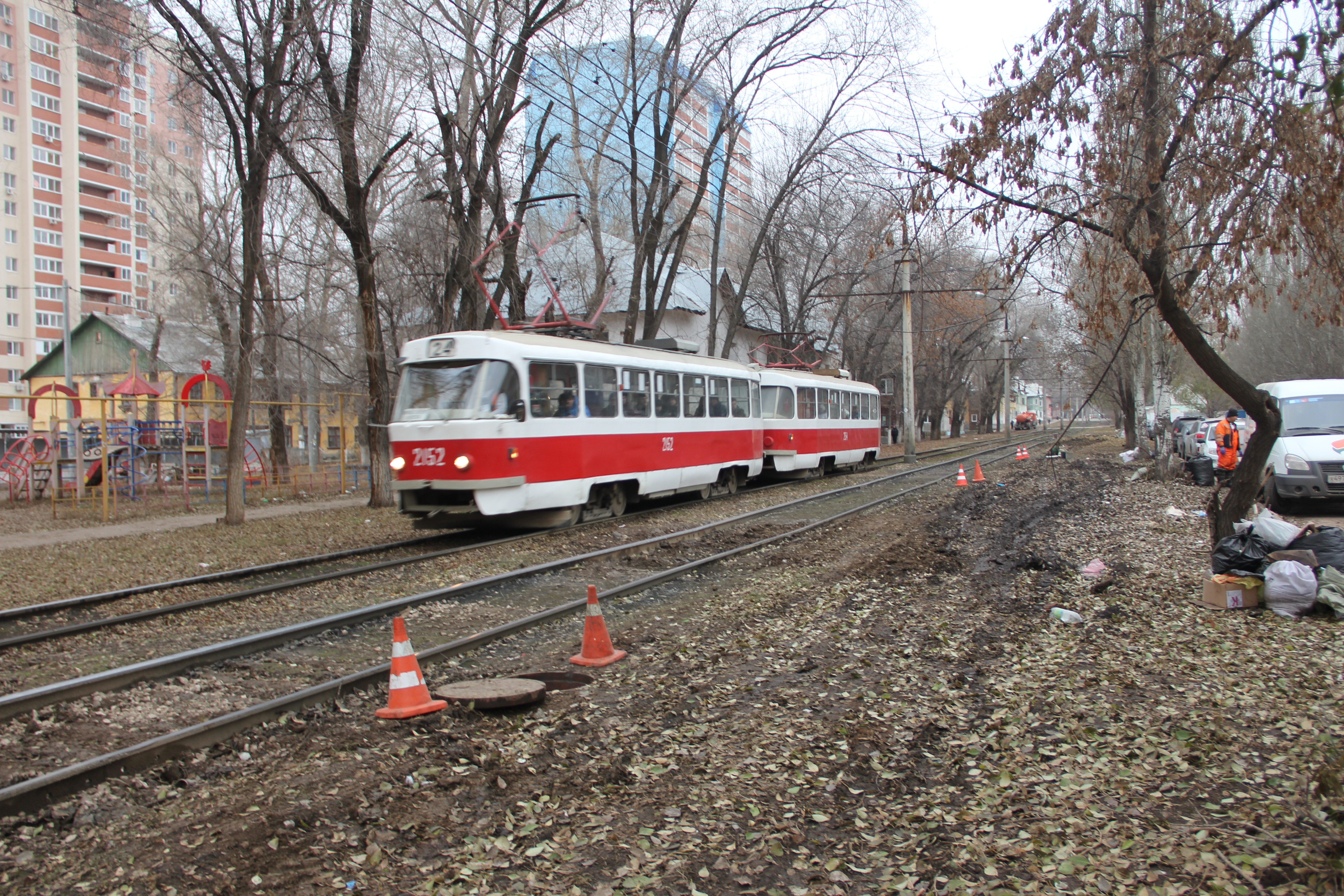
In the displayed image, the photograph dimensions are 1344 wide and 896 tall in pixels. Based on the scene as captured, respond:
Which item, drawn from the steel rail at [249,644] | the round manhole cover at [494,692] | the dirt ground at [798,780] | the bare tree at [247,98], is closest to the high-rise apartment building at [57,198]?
the bare tree at [247,98]

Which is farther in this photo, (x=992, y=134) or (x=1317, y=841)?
(x=992, y=134)

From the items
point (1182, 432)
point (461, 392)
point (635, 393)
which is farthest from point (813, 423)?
point (1182, 432)

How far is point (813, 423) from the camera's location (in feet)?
77.0

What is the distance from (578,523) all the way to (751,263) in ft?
52.2

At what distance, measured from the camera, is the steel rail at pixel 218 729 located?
3945 mm

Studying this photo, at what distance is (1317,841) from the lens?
320 centimetres

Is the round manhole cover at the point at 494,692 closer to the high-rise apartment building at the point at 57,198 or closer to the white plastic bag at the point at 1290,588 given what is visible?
the white plastic bag at the point at 1290,588

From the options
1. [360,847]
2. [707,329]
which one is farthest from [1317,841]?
[707,329]

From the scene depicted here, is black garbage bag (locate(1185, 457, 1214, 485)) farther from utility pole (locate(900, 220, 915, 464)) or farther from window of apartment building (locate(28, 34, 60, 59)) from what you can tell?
window of apartment building (locate(28, 34, 60, 59))

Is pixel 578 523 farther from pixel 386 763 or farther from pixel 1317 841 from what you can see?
pixel 1317 841

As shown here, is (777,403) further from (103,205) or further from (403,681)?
(103,205)

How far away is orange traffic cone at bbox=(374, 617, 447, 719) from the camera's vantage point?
508 cm

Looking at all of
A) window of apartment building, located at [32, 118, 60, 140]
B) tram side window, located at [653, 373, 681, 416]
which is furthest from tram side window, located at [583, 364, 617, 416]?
window of apartment building, located at [32, 118, 60, 140]

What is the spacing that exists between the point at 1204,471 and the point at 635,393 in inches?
493
